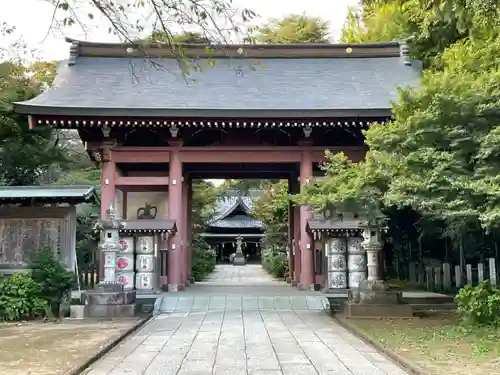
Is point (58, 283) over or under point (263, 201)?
under

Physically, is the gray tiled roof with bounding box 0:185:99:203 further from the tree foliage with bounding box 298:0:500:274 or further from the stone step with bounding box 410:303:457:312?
the stone step with bounding box 410:303:457:312

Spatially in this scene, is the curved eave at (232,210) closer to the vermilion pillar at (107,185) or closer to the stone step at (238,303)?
the vermilion pillar at (107,185)

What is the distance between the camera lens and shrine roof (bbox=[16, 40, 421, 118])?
14406mm

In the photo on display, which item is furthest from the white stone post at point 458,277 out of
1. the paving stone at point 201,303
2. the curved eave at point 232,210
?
the curved eave at point 232,210

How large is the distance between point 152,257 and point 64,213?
2641 mm

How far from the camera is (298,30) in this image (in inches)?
1497

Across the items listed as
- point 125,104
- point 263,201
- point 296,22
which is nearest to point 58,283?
point 125,104

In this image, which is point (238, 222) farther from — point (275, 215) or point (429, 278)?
point (429, 278)

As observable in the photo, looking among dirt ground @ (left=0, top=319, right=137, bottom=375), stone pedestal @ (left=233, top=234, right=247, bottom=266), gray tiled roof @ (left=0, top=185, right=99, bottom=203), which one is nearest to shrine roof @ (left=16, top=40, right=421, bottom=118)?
gray tiled roof @ (left=0, top=185, right=99, bottom=203)

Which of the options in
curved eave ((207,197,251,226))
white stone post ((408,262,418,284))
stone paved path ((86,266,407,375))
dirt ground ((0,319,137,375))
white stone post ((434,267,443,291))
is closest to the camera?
stone paved path ((86,266,407,375))

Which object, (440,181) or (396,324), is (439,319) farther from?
(440,181)

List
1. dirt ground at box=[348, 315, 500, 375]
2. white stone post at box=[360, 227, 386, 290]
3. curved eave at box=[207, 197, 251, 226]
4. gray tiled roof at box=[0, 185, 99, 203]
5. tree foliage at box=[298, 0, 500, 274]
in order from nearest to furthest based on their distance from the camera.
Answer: dirt ground at box=[348, 315, 500, 375]
tree foliage at box=[298, 0, 500, 274]
white stone post at box=[360, 227, 386, 290]
gray tiled roof at box=[0, 185, 99, 203]
curved eave at box=[207, 197, 251, 226]

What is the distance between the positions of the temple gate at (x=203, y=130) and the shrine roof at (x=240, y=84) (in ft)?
0.12

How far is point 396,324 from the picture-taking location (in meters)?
10.0
